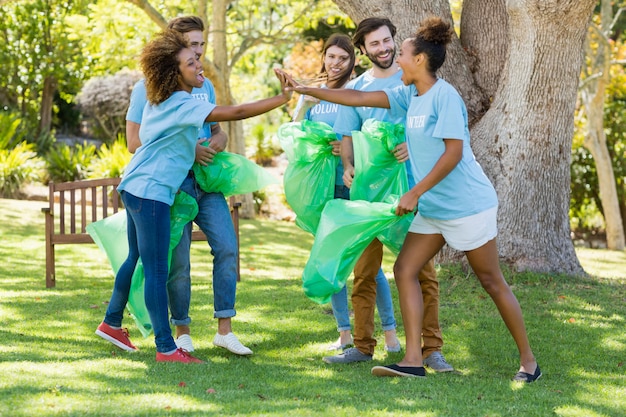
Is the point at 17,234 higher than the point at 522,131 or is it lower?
lower

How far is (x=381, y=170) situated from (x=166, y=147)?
1.22m

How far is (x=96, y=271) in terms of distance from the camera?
9.54 m

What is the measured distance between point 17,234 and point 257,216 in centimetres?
624

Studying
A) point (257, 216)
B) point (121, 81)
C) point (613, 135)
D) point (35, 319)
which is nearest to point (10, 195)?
point (257, 216)

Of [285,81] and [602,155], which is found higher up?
[285,81]

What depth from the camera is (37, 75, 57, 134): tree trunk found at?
917 inches

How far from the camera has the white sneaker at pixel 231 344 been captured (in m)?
5.24

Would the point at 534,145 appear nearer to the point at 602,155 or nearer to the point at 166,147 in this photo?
the point at 166,147

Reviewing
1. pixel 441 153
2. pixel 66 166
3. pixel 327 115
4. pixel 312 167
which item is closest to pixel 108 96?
pixel 66 166

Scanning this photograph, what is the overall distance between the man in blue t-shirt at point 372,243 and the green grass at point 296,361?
7.2 inches

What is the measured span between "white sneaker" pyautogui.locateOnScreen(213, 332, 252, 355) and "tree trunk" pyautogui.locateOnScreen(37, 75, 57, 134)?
19189mm

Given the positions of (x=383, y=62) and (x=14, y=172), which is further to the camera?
(x=14, y=172)

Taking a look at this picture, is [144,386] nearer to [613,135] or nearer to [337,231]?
[337,231]

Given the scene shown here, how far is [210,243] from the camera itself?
5.29m
